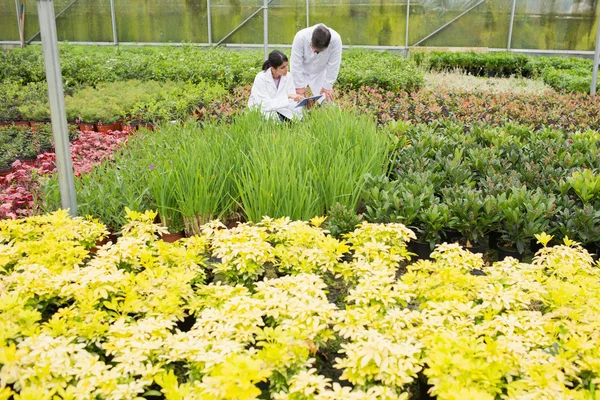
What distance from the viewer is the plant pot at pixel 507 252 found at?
114 inches

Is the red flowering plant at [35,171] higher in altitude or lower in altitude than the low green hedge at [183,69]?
lower

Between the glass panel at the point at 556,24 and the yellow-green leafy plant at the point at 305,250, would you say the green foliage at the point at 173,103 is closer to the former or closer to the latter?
the yellow-green leafy plant at the point at 305,250

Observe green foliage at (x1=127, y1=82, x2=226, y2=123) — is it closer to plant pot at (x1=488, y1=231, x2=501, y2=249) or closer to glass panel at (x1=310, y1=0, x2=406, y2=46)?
plant pot at (x1=488, y1=231, x2=501, y2=249)

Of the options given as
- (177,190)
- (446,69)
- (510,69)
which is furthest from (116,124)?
(510,69)

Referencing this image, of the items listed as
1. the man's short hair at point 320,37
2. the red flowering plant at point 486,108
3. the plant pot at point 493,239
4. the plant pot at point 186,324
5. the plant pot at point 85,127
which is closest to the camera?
the plant pot at point 186,324

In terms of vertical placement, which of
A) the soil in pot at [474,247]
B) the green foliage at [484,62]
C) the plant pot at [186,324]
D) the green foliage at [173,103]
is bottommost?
the plant pot at [186,324]

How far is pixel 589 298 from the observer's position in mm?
1984

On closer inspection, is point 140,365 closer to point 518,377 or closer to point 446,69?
point 518,377

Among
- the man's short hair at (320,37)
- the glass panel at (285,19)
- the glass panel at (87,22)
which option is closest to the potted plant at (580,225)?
the man's short hair at (320,37)

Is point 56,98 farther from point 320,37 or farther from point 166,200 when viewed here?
point 320,37

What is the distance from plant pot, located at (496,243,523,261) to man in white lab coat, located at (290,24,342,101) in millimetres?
2838

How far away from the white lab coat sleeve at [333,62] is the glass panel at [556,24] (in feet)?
25.1

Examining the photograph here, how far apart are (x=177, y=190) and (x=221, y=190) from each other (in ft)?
0.78

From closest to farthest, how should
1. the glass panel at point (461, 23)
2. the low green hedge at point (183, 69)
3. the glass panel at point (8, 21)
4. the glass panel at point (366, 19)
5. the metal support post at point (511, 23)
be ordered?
the low green hedge at point (183, 69) < the metal support post at point (511, 23) < the glass panel at point (461, 23) < the glass panel at point (366, 19) < the glass panel at point (8, 21)
